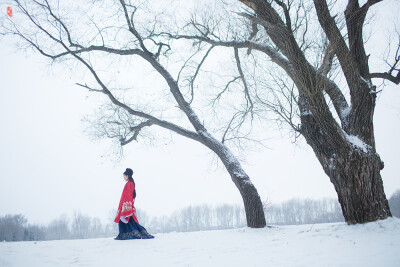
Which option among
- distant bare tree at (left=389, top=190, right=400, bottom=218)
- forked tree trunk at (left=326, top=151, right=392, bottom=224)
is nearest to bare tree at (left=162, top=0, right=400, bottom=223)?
forked tree trunk at (left=326, top=151, right=392, bottom=224)

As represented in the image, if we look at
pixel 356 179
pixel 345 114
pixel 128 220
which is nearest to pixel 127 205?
pixel 128 220

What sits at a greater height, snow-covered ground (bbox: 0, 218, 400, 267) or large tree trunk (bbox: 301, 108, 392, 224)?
large tree trunk (bbox: 301, 108, 392, 224)

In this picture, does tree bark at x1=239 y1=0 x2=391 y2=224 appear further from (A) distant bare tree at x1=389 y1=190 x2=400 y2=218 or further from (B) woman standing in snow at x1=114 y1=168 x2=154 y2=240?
(A) distant bare tree at x1=389 y1=190 x2=400 y2=218

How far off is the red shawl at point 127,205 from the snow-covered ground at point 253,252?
95cm

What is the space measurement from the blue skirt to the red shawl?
11cm

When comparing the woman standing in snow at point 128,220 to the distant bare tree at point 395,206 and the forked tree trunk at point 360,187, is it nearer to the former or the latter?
the forked tree trunk at point 360,187

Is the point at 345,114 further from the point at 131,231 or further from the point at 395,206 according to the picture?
the point at 395,206

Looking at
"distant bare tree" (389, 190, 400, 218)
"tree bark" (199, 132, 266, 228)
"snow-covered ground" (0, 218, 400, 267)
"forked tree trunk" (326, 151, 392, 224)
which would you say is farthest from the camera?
"distant bare tree" (389, 190, 400, 218)

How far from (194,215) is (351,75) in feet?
251

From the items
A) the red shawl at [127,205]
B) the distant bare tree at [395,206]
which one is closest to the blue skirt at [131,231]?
the red shawl at [127,205]

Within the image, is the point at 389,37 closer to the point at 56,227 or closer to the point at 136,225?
the point at 136,225

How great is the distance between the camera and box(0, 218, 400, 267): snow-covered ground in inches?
110

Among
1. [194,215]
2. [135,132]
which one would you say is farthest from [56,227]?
[135,132]

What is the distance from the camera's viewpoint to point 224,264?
9.62 ft
